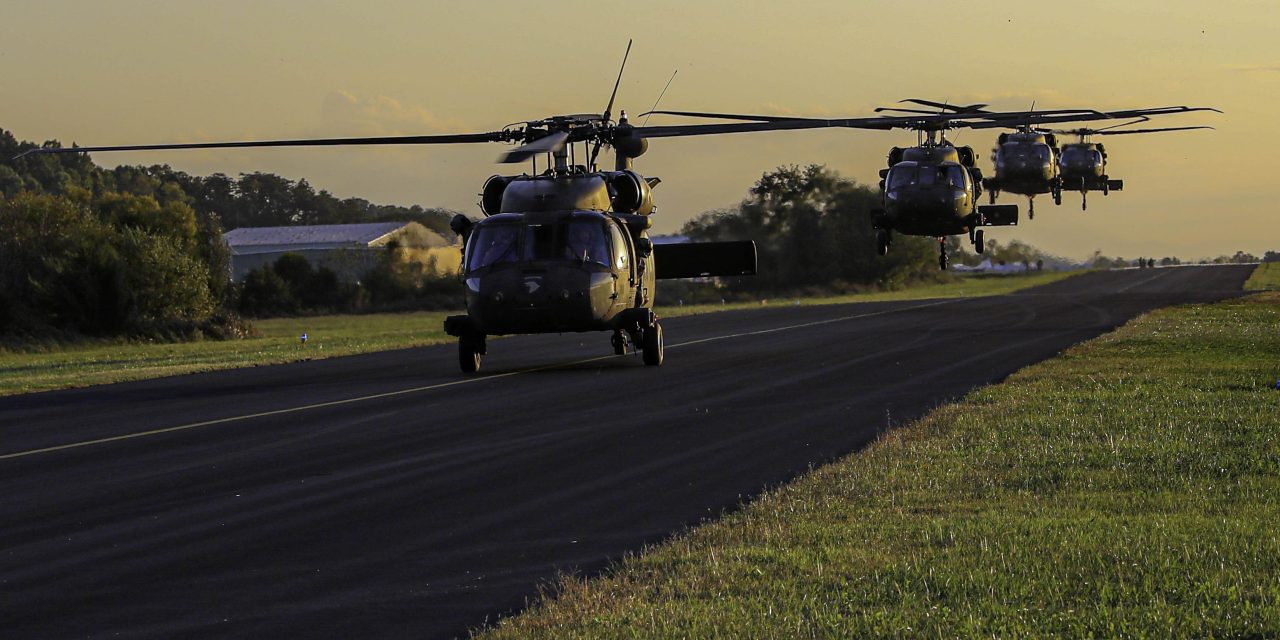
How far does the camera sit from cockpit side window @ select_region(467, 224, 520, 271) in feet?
77.9

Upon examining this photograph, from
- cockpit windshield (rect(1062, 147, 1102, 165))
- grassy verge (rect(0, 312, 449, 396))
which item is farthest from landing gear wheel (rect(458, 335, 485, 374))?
cockpit windshield (rect(1062, 147, 1102, 165))

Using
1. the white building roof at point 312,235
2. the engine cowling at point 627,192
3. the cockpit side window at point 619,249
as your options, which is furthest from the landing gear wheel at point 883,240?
the white building roof at point 312,235

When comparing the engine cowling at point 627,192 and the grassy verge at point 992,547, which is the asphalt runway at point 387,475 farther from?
the engine cowling at point 627,192

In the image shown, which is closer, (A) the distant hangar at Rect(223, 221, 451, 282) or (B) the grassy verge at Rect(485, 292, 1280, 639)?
(B) the grassy verge at Rect(485, 292, 1280, 639)

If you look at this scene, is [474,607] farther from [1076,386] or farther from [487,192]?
[487,192]

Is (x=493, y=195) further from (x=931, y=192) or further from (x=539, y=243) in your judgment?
(x=931, y=192)

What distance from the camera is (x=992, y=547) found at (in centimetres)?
884

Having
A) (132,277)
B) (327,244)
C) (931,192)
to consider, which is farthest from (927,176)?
(327,244)

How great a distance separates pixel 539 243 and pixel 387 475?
36.3 ft

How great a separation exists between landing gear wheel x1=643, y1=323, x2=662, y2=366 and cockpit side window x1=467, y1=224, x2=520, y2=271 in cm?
298

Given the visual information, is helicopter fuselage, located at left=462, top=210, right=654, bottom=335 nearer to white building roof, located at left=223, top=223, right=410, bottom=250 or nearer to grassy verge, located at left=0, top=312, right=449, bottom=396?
grassy verge, located at left=0, top=312, right=449, bottom=396

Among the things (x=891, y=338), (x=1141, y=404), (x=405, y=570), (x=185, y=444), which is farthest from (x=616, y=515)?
(x=891, y=338)

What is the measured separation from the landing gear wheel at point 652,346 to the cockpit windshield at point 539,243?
199 centimetres

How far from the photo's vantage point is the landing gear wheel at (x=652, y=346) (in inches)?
1011
